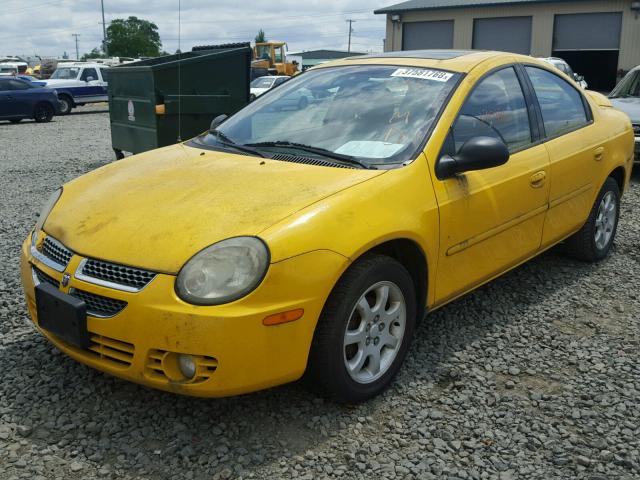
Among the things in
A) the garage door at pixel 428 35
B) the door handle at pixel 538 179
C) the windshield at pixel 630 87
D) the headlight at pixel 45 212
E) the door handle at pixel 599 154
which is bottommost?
the headlight at pixel 45 212

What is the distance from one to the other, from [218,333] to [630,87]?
9.00 m

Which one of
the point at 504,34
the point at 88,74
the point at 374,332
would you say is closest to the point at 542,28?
the point at 504,34

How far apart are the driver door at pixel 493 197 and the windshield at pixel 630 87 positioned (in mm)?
6379

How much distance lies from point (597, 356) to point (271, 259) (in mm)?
2074

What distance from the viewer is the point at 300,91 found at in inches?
167

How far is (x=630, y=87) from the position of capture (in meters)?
9.80

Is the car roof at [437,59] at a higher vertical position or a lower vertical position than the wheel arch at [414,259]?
higher

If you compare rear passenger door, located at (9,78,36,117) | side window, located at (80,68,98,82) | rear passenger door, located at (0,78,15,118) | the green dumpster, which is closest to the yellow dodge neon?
the green dumpster

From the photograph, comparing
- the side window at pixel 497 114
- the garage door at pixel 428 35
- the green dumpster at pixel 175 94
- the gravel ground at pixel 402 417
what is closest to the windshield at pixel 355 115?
the side window at pixel 497 114

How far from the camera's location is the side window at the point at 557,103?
4453 millimetres

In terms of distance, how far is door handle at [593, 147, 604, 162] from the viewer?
4816 millimetres

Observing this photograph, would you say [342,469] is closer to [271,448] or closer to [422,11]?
[271,448]

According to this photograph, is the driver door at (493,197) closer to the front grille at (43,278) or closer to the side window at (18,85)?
the front grille at (43,278)

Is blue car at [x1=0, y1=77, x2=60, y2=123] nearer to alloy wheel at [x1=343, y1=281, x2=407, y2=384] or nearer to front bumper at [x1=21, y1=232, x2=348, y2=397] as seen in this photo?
front bumper at [x1=21, y1=232, x2=348, y2=397]
